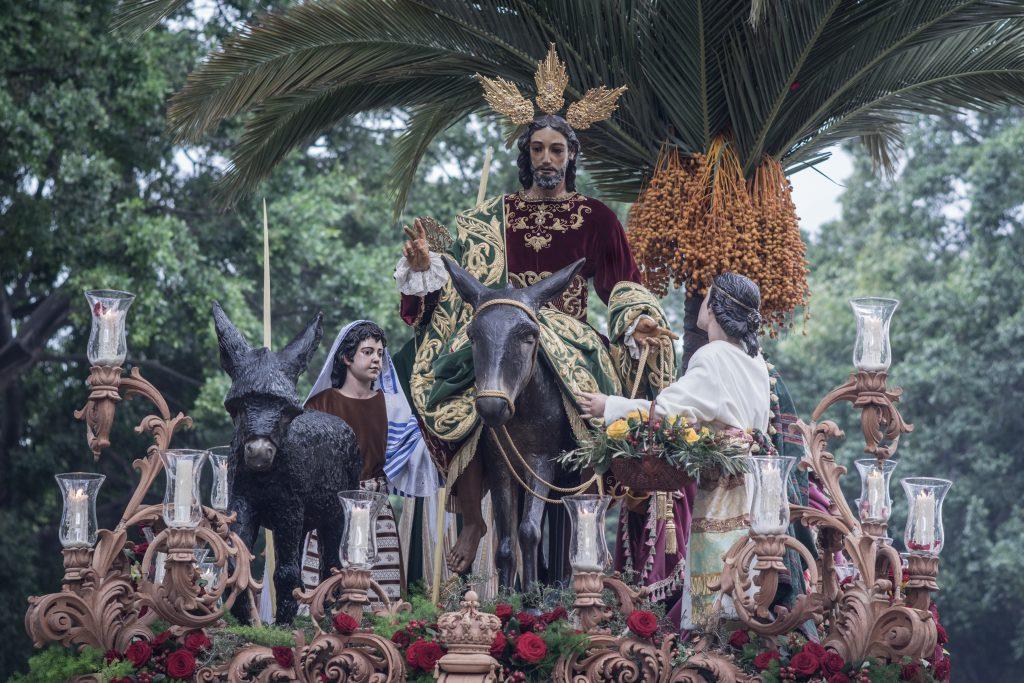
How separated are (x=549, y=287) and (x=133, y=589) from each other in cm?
315

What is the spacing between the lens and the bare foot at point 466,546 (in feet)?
36.1

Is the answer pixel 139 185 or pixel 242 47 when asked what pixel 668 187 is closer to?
pixel 242 47

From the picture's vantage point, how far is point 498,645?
9203 millimetres

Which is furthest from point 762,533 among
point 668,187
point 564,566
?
point 668,187

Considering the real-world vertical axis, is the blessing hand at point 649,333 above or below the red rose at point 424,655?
above

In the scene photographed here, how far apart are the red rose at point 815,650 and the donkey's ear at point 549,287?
8.93ft

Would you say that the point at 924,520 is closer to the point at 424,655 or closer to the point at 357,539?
the point at 424,655

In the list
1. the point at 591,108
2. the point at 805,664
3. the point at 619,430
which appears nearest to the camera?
the point at 805,664

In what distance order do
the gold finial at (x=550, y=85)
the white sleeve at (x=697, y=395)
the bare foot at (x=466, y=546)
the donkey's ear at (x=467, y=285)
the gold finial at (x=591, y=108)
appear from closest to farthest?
the white sleeve at (x=697, y=395) < the donkey's ear at (x=467, y=285) < the bare foot at (x=466, y=546) < the gold finial at (x=550, y=85) < the gold finial at (x=591, y=108)

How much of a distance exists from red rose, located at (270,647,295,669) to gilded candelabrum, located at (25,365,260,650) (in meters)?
0.40

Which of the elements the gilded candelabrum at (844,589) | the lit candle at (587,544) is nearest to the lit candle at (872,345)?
the gilded candelabrum at (844,589)

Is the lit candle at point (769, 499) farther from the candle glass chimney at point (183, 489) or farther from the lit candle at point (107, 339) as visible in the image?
the lit candle at point (107, 339)

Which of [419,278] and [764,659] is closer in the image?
[764,659]

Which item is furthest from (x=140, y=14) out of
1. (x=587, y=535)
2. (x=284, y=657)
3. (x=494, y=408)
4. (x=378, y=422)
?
(x=587, y=535)
